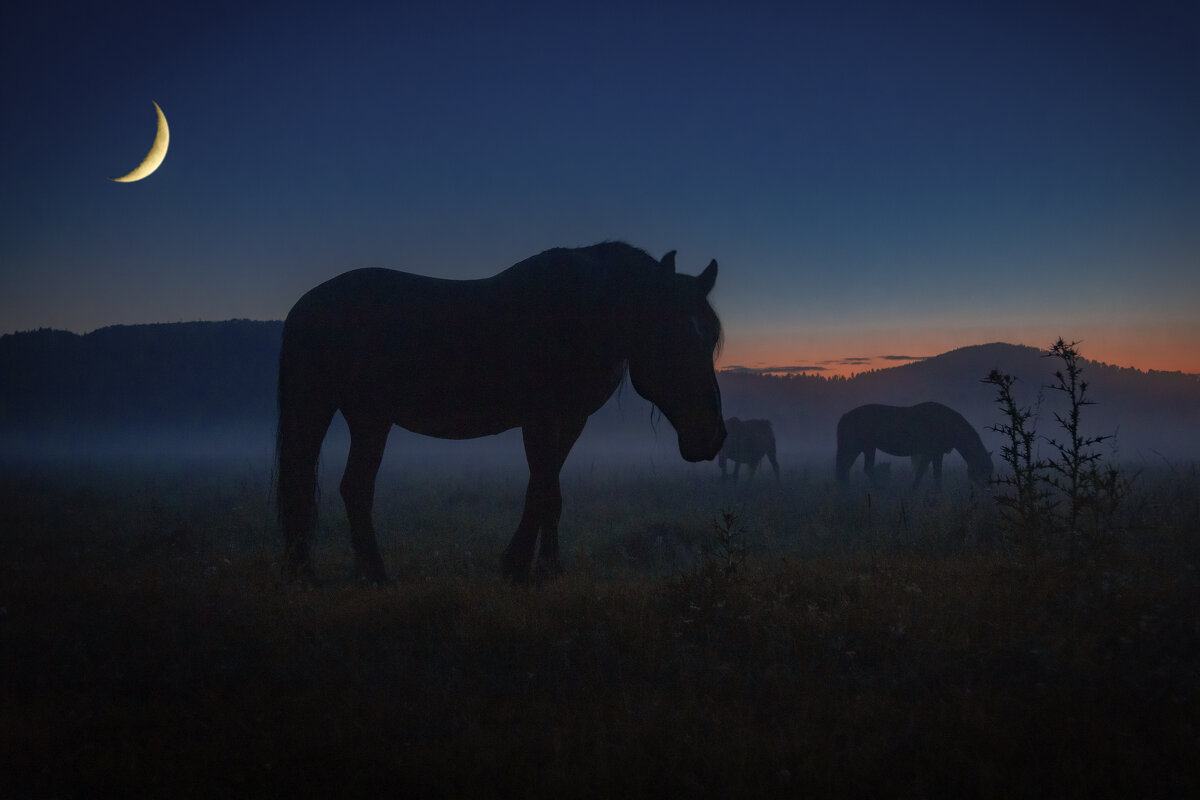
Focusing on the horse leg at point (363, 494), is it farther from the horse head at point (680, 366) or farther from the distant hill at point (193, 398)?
the distant hill at point (193, 398)

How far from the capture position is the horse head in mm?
5113

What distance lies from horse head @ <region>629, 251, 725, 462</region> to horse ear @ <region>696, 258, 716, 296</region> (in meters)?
0.20

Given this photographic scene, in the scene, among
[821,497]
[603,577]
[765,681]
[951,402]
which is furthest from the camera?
[951,402]

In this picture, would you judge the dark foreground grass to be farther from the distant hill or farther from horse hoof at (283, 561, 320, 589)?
the distant hill

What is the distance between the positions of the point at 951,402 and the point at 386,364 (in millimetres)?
90597

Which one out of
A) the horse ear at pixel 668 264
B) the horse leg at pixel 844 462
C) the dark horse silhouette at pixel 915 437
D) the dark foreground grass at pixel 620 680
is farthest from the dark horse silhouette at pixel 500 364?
the horse leg at pixel 844 462

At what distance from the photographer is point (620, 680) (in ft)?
11.3

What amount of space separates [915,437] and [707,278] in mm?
16185

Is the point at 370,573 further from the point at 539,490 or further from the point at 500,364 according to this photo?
the point at 500,364

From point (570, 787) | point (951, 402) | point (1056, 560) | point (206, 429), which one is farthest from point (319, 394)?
point (951, 402)

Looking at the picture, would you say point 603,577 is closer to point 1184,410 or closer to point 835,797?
point 835,797

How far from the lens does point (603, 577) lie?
6164 millimetres

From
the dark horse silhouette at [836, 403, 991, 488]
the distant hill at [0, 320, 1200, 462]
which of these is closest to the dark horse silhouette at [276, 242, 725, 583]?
the dark horse silhouette at [836, 403, 991, 488]

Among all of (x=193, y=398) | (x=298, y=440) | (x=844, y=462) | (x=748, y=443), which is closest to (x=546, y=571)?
(x=298, y=440)
